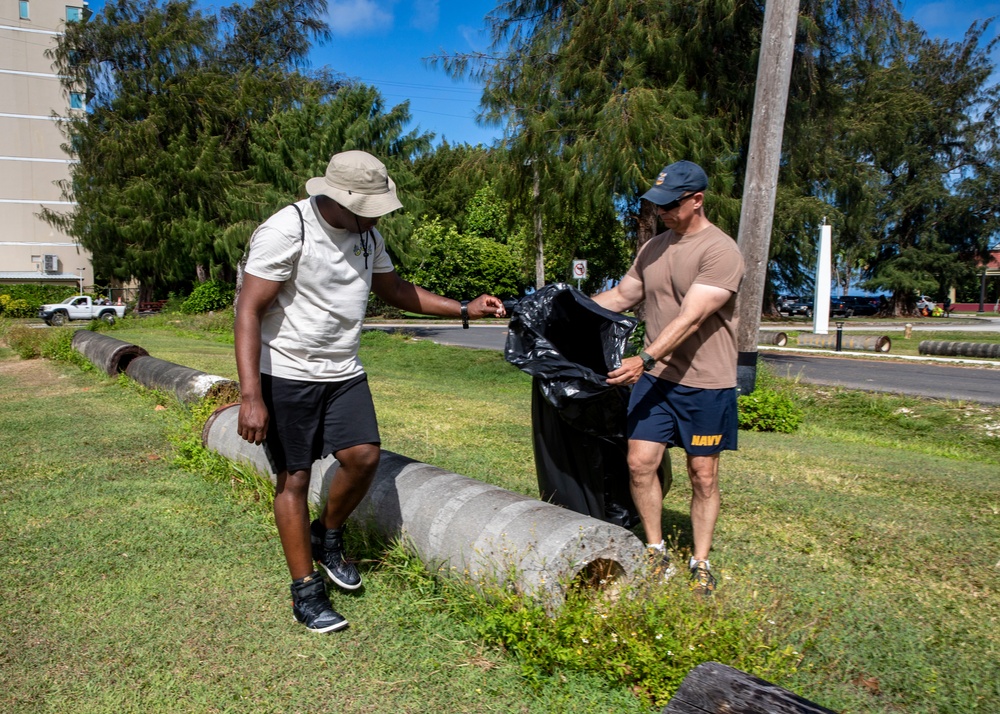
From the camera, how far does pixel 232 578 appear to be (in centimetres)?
369

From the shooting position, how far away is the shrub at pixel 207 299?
105 ft

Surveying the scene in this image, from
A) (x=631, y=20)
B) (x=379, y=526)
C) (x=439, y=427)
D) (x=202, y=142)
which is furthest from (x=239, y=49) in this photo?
(x=379, y=526)

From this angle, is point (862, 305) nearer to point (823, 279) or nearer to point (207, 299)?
point (823, 279)

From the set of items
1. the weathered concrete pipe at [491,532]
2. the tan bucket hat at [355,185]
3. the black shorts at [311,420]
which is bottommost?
the weathered concrete pipe at [491,532]

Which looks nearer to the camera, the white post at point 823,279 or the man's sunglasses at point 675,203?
the man's sunglasses at point 675,203

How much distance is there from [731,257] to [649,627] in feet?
5.47

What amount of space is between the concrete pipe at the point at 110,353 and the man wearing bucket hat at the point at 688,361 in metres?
8.72

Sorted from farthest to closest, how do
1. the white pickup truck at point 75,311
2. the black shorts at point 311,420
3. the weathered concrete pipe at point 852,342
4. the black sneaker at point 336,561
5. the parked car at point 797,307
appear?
1. the parked car at point 797,307
2. the white pickup truck at point 75,311
3. the weathered concrete pipe at point 852,342
4. the black sneaker at point 336,561
5. the black shorts at point 311,420

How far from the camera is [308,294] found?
329 cm

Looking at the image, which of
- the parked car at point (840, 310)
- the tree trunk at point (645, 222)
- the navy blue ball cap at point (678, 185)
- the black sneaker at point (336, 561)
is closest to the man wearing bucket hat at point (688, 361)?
the navy blue ball cap at point (678, 185)

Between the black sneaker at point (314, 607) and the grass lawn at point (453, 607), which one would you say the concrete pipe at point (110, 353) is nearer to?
the grass lawn at point (453, 607)

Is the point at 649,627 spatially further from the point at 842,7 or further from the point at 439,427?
the point at 842,7

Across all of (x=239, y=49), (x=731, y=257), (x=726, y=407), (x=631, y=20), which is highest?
(x=239, y=49)

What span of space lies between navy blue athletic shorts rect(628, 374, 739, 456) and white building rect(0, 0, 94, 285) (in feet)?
166
